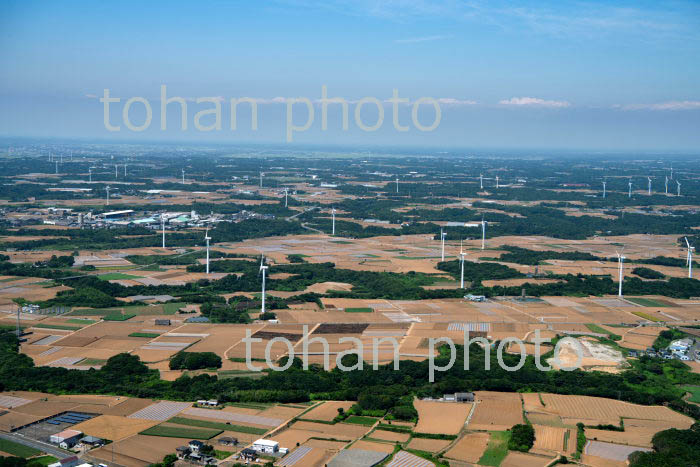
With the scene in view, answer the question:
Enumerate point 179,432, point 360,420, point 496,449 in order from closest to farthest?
point 496,449 < point 179,432 < point 360,420

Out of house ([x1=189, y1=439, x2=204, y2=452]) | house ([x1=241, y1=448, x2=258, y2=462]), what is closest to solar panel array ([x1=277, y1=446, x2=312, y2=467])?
house ([x1=241, y1=448, x2=258, y2=462])

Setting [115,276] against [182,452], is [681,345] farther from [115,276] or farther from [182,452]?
[115,276]

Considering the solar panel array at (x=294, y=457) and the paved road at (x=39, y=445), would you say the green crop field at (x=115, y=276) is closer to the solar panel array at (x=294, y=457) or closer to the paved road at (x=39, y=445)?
the paved road at (x=39, y=445)

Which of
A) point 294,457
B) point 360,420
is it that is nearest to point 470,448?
point 360,420

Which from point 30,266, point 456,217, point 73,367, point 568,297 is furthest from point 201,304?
point 456,217

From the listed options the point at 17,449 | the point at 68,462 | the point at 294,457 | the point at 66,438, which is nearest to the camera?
the point at 68,462

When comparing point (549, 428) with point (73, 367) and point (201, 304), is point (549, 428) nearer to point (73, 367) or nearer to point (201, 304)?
point (73, 367)

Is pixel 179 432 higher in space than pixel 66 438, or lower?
lower
